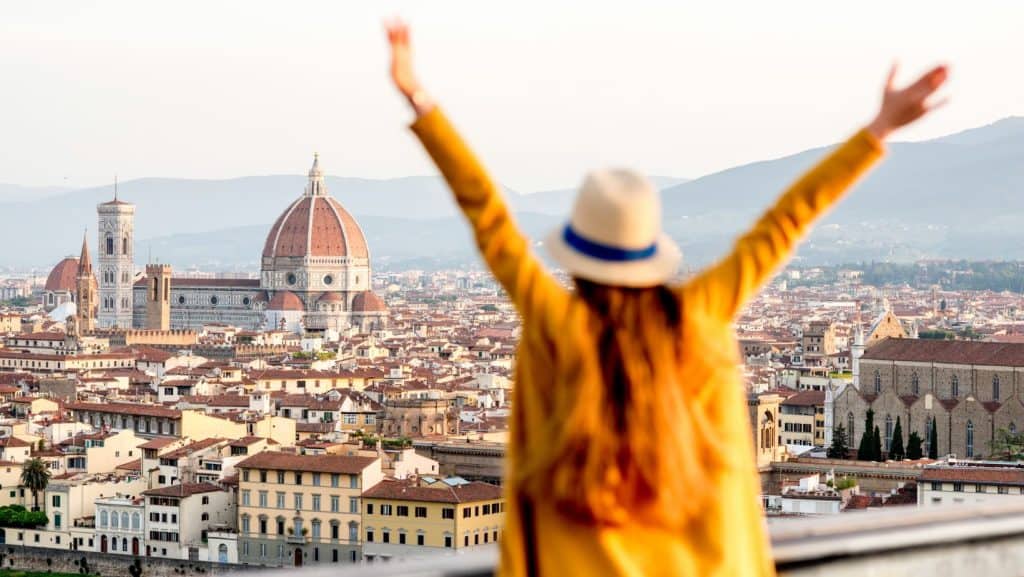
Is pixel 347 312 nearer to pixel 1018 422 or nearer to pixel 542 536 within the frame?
pixel 1018 422

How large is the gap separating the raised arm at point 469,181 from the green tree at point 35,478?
99.9ft

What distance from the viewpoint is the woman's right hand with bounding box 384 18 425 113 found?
7.63 feet

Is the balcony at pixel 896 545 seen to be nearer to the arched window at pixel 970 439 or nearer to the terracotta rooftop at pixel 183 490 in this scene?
the terracotta rooftop at pixel 183 490

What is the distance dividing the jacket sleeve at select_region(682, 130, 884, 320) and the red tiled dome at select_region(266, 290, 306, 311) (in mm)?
85093

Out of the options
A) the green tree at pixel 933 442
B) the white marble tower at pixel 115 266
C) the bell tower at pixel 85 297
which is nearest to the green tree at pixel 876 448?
the green tree at pixel 933 442

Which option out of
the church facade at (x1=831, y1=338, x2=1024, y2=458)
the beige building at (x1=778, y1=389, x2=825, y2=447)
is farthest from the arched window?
the beige building at (x1=778, y1=389, x2=825, y2=447)

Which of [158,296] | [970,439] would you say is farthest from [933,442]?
[158,296]

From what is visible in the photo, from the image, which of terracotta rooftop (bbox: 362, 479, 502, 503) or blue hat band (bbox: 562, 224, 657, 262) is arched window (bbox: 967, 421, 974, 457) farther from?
A: blue hat band (bbox: 562, 224, 657, 262)

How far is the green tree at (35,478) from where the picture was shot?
31.9 meters

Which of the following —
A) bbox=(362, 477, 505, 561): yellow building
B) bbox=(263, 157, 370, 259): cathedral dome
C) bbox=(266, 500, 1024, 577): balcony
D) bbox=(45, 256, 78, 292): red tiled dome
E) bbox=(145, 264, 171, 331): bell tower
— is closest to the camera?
bbox=(266, 500, 1024, 577): balcony

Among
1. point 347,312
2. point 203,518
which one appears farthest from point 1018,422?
point 347,312

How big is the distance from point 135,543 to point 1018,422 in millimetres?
13998

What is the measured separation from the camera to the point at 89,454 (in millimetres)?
34562

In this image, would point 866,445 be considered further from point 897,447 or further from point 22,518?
point 22,518
